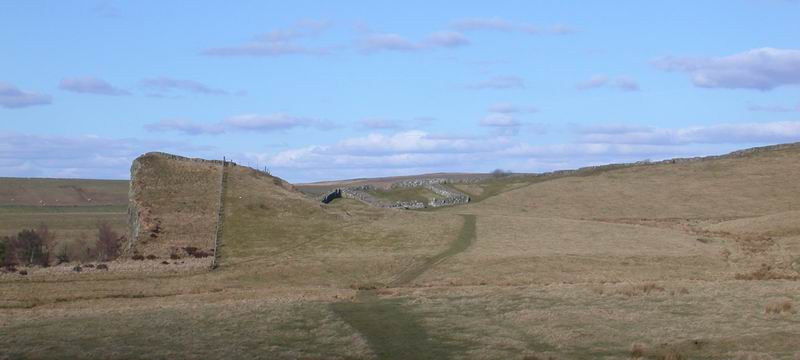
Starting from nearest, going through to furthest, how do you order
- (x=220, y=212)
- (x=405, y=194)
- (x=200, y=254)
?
(x=200, y=254), (x=220, y=212), (x=405, y=194)

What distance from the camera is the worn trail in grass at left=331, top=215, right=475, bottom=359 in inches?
1013

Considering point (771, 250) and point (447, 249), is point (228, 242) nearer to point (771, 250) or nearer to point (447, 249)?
point (447, 249)

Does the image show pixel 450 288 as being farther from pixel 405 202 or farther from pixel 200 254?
pixel 405 202

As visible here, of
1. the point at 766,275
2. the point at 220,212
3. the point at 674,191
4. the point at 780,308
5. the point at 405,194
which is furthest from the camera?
the point at 405,194

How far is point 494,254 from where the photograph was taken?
60.4m

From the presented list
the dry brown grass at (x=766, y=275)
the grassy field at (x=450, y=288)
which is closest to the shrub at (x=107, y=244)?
the grassy field at (x=450, y=288)

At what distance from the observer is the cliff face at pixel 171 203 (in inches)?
2749

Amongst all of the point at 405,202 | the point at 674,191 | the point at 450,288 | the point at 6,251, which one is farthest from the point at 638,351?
the point at 674,191

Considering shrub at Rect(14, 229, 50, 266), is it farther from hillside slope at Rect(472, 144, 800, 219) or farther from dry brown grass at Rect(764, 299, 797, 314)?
dry brown grass at Rect(764, 299, 797, 314)

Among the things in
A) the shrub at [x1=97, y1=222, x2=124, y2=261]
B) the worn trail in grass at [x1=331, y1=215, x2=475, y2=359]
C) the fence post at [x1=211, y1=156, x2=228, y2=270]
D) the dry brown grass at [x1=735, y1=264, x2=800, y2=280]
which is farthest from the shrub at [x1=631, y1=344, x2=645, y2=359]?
the shrub at [x1=97, y1=222, x2=124, y2=261]

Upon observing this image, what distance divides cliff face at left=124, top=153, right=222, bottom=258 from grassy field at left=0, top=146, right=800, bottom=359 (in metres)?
1.92

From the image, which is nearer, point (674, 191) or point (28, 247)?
point (28, 247)

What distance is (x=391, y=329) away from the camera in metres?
30.0

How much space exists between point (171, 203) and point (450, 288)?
39.8 meters
